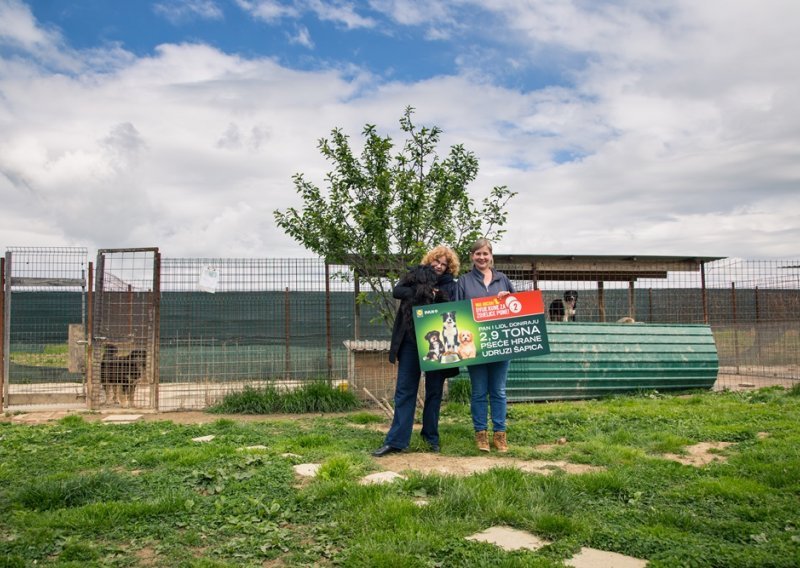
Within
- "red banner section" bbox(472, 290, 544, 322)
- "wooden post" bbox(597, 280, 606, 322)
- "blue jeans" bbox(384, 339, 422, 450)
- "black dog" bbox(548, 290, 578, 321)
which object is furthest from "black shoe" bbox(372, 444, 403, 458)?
"wooden post" bbox(597, 280, 606, 322)

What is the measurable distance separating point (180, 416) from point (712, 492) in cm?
687

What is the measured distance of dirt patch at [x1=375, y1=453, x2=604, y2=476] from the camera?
505 centimetres

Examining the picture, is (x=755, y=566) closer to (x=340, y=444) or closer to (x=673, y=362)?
(x=340, y=444)

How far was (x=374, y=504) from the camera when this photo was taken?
12.9ft

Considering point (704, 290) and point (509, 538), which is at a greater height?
point (704, 290)

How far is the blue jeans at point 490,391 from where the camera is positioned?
5.89m

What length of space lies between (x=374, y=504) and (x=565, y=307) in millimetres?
8855

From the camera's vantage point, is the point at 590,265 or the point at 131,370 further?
the point at 590,265

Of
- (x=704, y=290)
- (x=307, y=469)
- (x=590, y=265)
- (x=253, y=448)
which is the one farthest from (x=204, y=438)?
(x=704, y=290)

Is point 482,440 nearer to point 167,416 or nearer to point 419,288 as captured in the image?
point 419,288

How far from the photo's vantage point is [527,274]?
40.9 ft

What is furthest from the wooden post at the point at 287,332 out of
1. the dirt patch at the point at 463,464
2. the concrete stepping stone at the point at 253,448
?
the dirt patch at the point at 463,464

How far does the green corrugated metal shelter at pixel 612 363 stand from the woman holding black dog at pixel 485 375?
10.9ft

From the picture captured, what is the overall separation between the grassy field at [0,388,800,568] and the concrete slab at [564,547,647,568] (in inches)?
2.5
